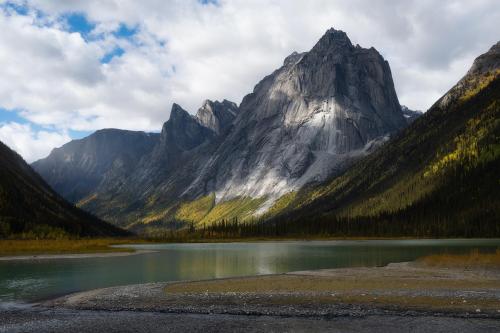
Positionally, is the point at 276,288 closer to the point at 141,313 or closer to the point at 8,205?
the point at 141,313

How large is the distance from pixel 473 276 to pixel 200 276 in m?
31.2

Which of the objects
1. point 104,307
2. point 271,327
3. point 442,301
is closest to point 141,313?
point 104,307

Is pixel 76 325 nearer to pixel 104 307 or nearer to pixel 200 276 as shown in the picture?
pixel 104 307

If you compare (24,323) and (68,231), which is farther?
(68,231)

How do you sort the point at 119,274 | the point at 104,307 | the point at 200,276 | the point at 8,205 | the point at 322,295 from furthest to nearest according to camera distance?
the point at 8,205, the point at 119,274, the point at 200,276, the point at 322,295, the point at 104,307

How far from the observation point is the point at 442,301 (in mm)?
32562

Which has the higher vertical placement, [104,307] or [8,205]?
[8,205]

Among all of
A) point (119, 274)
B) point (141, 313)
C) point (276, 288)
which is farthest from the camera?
point (119, 274)

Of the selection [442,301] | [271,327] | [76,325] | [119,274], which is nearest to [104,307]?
[76,325]

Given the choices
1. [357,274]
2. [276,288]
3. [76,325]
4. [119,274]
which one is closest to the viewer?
[76,325]

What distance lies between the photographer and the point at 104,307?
113ft

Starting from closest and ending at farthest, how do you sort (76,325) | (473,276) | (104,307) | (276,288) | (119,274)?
(76,325)
(104,307)
(276,288)
(473,276)
(119,274)

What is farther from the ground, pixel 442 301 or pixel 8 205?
pixel 8 205

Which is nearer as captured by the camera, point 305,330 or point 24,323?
point 305,330
